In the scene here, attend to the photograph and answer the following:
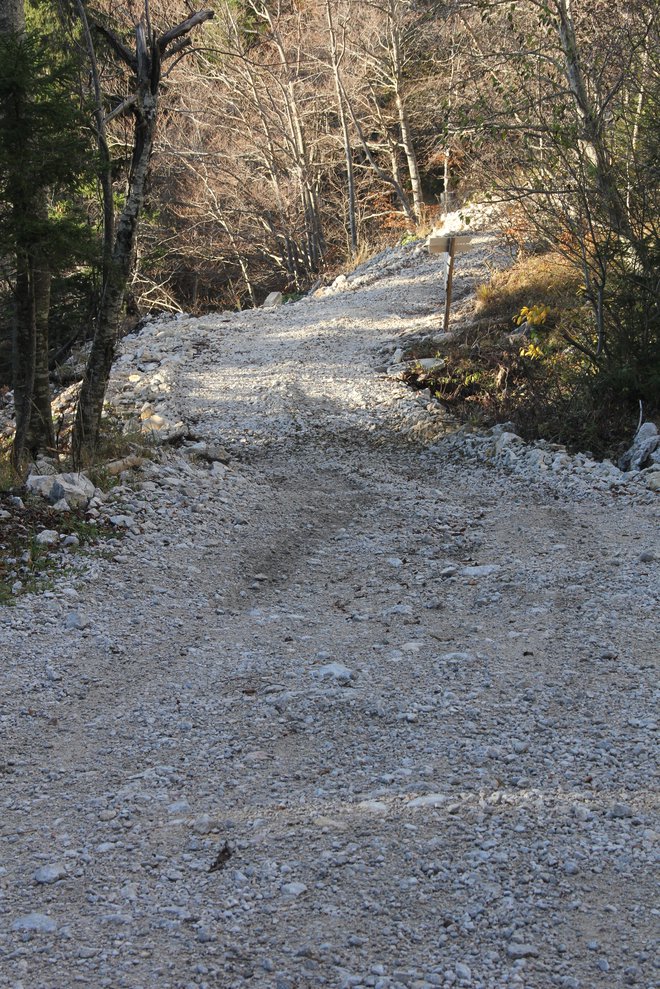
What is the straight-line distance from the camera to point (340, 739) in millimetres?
4031

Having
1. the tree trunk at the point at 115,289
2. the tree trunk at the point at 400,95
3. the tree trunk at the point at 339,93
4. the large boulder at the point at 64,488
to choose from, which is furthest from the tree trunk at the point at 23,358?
the tree trunk at the point at 400,95

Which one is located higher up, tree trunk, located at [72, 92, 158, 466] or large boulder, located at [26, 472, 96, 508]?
tree trunk, located at [72, 92, 158, 466]

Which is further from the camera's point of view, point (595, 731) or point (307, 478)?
point (307, 478)

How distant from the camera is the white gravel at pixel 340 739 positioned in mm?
2783

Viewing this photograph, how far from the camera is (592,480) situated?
303 inches

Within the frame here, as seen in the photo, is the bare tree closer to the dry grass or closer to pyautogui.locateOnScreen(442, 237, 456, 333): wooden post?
pyautogui.locateOnScreen(442, 237, 456, 333): wooden post

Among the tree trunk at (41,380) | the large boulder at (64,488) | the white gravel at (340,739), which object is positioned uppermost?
the tree trunk at (41,380)

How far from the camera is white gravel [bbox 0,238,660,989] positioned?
2.78 metres

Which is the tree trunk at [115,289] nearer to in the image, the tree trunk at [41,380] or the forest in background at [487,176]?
the forest in background at [487,176]

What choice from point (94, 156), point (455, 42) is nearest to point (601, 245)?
point (94, 156)

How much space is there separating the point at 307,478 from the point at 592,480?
110 inches

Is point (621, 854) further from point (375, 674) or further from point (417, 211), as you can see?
point (417, 211)

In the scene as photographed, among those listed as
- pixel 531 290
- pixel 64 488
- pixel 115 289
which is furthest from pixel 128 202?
pixel 531 290

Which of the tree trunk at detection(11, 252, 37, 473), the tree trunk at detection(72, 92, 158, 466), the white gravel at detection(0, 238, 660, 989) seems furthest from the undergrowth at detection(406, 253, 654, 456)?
the tree trunk at detection(11, 252, 37, 473)
